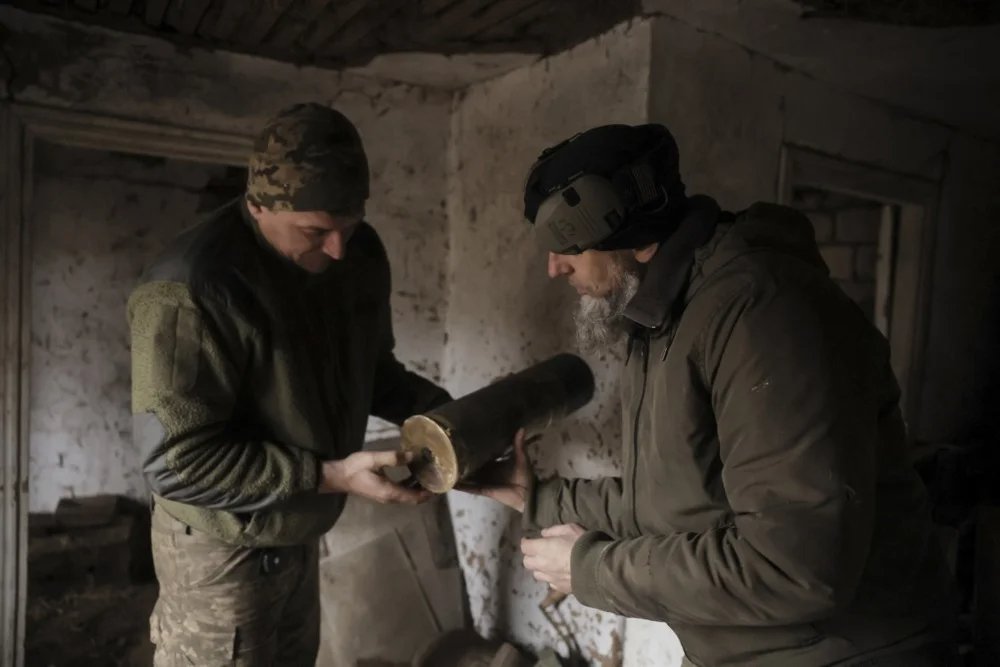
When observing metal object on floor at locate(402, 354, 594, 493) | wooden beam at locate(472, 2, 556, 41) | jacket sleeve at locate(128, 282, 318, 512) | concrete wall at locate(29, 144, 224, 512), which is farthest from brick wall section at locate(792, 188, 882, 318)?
concrete wall at locate(29, 144, 224, 512)

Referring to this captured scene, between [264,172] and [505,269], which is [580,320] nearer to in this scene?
[264,172]

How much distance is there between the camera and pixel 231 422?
4.54 ft

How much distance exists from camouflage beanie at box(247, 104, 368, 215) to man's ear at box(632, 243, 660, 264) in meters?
0.58

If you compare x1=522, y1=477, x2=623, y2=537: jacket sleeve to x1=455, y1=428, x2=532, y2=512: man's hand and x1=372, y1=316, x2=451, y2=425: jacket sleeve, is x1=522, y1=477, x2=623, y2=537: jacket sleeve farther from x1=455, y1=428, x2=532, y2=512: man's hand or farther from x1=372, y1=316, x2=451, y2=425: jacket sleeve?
x1=372, y1=316, x2=451, y2=425: jacket sleeve

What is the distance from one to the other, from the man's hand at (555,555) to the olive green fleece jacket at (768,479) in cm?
4

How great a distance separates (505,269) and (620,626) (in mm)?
1077

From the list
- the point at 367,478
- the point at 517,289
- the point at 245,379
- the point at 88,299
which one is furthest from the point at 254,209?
the point at 88,299

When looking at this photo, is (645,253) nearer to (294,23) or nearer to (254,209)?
(254,209)

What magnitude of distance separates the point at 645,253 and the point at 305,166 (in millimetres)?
646

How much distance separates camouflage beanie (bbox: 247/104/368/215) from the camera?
1312 millimetres

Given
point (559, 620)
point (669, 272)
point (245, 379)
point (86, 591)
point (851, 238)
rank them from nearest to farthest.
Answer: point (669, 272)
point (245, 379)
point (559, 620)
point (86, 591)
point (851, 238)

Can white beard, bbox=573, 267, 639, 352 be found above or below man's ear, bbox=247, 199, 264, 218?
below

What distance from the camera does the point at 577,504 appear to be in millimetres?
1299

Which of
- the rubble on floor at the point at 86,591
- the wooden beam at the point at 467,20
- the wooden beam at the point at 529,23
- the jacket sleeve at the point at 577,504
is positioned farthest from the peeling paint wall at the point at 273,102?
the jacket sleeve at the point at 577,504
